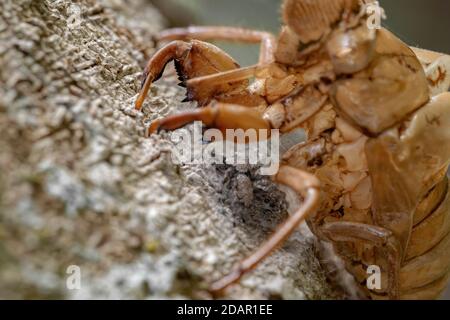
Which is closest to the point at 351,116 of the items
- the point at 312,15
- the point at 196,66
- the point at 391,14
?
the point at 312,15

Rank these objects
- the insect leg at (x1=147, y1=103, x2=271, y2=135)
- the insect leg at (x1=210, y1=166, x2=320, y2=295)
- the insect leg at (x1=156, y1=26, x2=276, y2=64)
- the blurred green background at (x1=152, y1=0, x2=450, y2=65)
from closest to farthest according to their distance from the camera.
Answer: the insect leg at (x1=210, y1=166, x2=320, y2=295) < the insect leg at (x1=147, y1=103, x2=271, y2=135) < the insect leg at (x1=156, y1=26, x2=276, y2=64) < the blurred green background at (x1=152, y1=0, x2=450, y2=65)

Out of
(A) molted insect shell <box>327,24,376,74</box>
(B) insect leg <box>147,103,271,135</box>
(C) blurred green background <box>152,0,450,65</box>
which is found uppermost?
(C) blurred green background <box>152,0,450,65</box>

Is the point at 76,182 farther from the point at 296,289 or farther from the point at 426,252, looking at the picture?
the point at 426,252

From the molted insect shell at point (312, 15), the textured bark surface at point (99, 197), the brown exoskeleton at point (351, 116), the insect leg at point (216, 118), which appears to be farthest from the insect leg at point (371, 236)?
the molted insect shell at point (312, 15)

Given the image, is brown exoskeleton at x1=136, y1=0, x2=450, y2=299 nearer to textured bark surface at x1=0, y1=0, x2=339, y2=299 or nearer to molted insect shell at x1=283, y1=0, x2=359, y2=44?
molted insect shell at x1=283, y1=0, x2=359, y2=44

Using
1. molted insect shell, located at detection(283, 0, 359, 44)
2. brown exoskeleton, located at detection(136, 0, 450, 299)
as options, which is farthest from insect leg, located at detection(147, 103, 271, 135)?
molted insect shell, located at detection(283, 0, 359, 44)

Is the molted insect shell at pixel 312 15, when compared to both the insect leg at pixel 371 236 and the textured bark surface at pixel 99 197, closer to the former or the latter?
the textured bark surface at pixel 99 197

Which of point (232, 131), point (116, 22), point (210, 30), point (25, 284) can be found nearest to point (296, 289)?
point (232, 131)

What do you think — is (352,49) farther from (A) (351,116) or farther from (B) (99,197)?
(B) (99,197)
